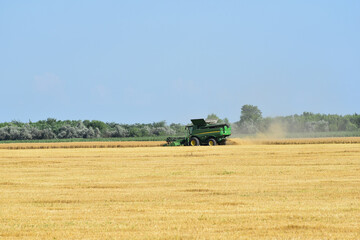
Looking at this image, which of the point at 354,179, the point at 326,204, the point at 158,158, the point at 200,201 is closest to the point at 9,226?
the point at 200,201

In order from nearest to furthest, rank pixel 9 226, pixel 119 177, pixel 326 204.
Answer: pixel 9 226 < pixel 326 204 < pixel 119 177

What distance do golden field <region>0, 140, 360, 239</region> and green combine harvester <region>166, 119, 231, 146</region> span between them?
12.9m

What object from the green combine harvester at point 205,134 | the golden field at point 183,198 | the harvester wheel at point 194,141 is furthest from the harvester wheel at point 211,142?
the golden field at point 183,198

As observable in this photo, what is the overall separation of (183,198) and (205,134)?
2592 centimetres

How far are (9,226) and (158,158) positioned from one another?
59.5ft

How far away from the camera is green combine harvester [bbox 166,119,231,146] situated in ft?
134

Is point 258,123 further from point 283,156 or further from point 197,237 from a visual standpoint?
point 197,237

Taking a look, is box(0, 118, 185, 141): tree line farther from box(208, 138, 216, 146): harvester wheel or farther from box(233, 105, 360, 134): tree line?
box(208, 138, 216, 146): harvester wheel

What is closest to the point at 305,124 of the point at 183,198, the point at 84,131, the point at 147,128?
the point at 147,128

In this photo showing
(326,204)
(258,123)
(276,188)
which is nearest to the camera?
(326,204)

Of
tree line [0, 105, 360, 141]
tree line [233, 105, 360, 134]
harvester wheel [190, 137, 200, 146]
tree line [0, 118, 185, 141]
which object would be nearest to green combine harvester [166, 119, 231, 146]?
harvester wheel [190, 137, 200, 146]

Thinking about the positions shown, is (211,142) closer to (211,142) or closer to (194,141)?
(211,142)

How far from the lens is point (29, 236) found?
10.4 m

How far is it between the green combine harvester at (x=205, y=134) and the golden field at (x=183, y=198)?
12858 mm
